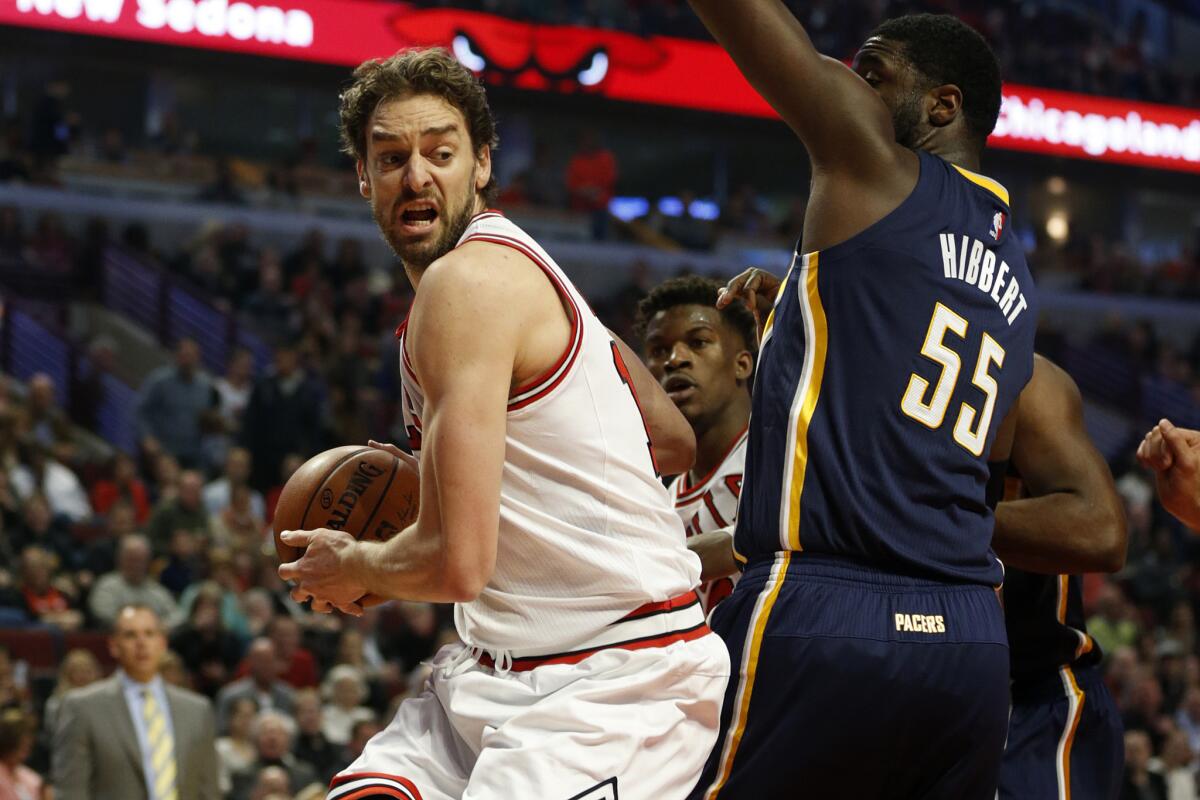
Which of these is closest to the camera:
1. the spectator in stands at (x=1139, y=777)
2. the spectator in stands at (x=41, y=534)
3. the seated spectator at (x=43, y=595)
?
the seated spectator at (x=43, y=595)

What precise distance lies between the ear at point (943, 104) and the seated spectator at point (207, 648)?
22.6ft

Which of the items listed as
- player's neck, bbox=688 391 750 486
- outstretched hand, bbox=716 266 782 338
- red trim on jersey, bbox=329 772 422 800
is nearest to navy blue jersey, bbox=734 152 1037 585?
outstretched hand, bbox=716 266 782 338

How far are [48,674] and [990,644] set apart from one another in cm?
720

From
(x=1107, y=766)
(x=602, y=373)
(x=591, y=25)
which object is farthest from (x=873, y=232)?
(x=591, y=25)

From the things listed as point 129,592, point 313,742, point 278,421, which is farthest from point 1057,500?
point 278,421

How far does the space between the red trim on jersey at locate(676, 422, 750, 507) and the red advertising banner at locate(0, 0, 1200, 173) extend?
13154 millimetres

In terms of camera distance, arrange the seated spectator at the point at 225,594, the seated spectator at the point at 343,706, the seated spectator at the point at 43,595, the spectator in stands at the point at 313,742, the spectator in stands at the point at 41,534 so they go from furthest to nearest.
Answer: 1. the spectator in stands at the point at 41,534
2. the seated spectator at the point at 225,594
3. the seated spectator at the point at 43,595
4. the seated spectator at the point at 343,706
5. the spectator in stands at the point at 313,742

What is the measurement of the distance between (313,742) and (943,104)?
6255mm

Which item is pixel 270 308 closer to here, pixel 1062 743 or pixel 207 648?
pixel 207 648

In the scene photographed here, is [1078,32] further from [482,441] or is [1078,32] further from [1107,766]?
[482,441]

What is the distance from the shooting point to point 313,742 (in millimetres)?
8594

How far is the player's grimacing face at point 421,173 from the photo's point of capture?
3041 millimetres

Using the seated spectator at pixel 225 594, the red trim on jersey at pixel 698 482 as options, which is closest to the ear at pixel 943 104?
the red trim on jersey at pixel 698 482

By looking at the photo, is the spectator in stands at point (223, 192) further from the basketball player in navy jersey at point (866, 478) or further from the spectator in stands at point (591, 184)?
the basketball player in navy jersey at point (866, 478)
